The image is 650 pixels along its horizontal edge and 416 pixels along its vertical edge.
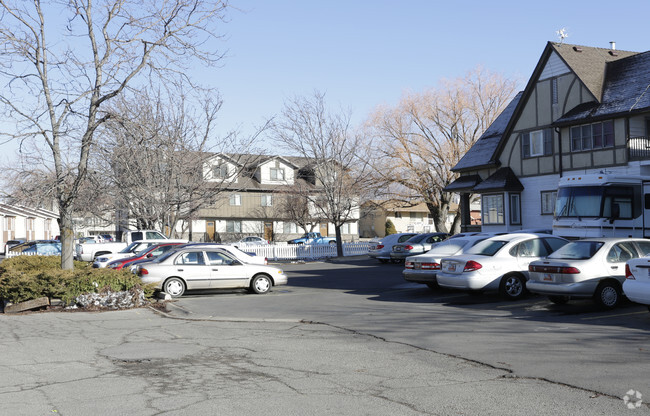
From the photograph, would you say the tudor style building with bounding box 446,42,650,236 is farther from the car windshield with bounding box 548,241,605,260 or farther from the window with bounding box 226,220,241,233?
the window with bounding box 226,220,241,233

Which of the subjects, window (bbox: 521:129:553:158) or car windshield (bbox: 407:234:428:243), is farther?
window (bbox: 521:129:553:158)

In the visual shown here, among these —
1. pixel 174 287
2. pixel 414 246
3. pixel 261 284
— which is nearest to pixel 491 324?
pixel 261 284

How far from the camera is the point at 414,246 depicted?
3184 centimetres

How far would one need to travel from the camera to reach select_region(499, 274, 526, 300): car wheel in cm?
1585

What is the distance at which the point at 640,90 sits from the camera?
28969mm

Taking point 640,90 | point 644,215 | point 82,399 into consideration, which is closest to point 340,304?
point 82,399

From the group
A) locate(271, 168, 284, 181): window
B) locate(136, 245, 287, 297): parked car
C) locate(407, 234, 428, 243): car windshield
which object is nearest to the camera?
locate(136, 245, 287, 297): parked car

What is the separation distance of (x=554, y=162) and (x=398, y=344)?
25.2 meters

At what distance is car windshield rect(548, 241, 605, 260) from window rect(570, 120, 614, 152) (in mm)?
16926

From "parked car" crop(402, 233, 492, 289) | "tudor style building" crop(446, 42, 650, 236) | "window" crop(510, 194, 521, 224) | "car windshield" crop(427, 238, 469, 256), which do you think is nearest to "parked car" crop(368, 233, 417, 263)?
"tudor style building" crop(446, 42, 650, 236)

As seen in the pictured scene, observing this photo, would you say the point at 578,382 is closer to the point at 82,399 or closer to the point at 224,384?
the point at 224,384

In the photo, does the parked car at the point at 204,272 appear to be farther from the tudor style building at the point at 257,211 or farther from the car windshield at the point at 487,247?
the tudor style building at the point at 257,211

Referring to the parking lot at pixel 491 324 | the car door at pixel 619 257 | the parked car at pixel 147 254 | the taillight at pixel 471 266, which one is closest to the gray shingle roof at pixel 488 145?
the parking lot at pixel 491 324

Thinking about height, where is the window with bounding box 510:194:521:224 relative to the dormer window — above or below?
below
